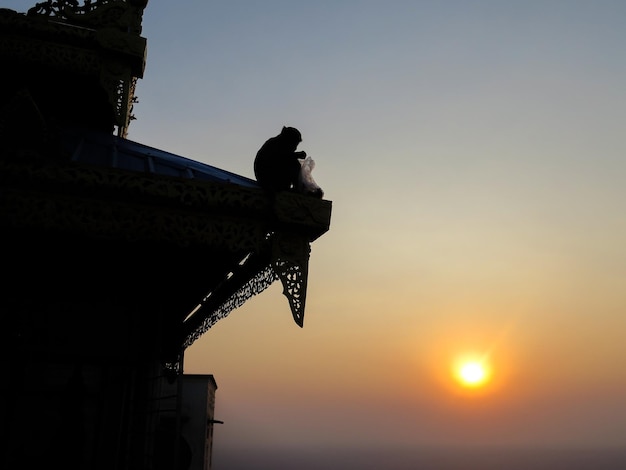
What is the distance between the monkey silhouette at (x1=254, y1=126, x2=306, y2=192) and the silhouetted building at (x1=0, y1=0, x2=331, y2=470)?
0.18 metres

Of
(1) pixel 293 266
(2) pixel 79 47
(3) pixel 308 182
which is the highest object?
(2) pixel 79 47

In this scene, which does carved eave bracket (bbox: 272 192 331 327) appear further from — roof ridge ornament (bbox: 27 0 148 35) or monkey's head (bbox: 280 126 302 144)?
roof ridge ornament (bbox: 27 0 148 35)

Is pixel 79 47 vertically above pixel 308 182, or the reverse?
pixel 79 47

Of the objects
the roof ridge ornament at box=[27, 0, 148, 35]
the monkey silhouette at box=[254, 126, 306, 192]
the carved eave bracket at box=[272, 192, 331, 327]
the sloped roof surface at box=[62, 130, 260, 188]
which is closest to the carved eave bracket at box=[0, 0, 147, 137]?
the roof ridge ornament at box=[27, 0, 148, 35]

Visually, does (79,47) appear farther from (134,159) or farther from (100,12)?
(134,159)

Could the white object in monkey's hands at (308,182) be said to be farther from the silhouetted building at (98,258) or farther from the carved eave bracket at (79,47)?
the carved eave bracket at (79,47)

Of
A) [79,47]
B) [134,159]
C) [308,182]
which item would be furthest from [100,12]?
[308,182]

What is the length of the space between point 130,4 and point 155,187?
4317mm

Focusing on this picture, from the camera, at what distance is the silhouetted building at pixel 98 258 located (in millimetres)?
6250

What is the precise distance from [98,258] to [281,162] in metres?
2.44

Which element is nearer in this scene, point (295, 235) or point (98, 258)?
point (295, 235)

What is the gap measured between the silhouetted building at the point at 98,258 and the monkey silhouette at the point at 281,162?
177 mm

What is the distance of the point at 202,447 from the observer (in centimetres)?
2180

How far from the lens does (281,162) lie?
678 cm
